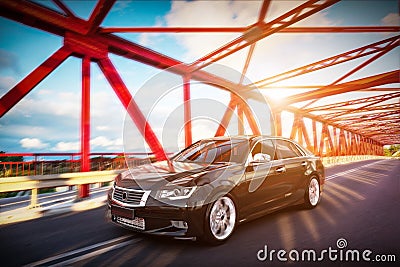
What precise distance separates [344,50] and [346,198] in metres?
6.59

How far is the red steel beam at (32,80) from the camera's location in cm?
521

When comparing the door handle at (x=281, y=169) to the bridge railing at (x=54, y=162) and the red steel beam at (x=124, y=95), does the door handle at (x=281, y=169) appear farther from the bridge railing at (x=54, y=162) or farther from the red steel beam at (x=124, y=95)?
the bridge railing at (x=54, y=162)

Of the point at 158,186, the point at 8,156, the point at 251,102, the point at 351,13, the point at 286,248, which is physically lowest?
the point at 286,248

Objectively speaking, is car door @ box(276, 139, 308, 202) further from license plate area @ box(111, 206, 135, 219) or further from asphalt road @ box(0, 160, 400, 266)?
license plate area @ box(111, 206, 135, 219)

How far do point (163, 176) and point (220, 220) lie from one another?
3.28 ft

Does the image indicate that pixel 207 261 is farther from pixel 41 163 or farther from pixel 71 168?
pixel 71 168

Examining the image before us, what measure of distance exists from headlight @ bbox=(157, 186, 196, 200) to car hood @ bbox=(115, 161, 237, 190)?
68 millimetres

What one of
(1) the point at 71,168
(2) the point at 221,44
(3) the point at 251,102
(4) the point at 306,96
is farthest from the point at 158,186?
(4) the point at 306,96

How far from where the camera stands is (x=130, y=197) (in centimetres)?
347

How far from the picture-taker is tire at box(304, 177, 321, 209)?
5.41 m

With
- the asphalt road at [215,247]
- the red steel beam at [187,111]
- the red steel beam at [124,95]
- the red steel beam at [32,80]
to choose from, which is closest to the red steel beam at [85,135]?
the red steel beam at [124,95]

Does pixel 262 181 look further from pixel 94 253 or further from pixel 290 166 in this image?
pixel 94 253

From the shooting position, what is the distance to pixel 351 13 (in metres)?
7.57

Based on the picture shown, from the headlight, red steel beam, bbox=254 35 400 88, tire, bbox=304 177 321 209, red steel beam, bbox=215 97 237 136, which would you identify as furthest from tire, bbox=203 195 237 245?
red steel beam, bbox=254 35 400 88
